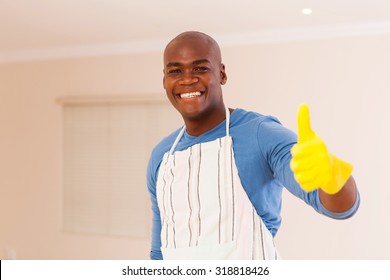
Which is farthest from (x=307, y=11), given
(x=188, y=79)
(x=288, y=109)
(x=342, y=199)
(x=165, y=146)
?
(x=342, y=199)

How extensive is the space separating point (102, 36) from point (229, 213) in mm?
2896

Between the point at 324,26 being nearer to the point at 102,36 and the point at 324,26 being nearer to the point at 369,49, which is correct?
the point at 369,49

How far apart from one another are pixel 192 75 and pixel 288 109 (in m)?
2.48

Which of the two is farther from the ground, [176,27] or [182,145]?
[176,27]

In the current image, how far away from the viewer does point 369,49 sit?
3246 mm

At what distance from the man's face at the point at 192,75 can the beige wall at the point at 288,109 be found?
2.42m

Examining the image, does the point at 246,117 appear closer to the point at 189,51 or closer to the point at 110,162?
the point at 189,51

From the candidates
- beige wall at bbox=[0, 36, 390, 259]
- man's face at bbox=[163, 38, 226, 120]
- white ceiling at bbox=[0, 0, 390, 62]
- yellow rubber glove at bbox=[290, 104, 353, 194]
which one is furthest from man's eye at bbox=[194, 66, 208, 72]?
beige wall at bbox=[0, 36, 390, 259]

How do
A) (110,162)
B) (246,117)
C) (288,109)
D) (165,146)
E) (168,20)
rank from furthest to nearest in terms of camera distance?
(110,162) → (288,109) → (168,20) → (165,146) → (246,117)

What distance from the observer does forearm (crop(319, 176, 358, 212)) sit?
76 cm

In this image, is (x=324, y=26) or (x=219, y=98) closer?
(x=219, y=98)

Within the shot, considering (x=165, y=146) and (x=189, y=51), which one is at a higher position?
(x=189, y=51)

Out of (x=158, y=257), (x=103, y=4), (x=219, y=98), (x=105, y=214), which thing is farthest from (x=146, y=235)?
(x=219, y=98)

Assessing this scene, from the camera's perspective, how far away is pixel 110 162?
13.6 feet
